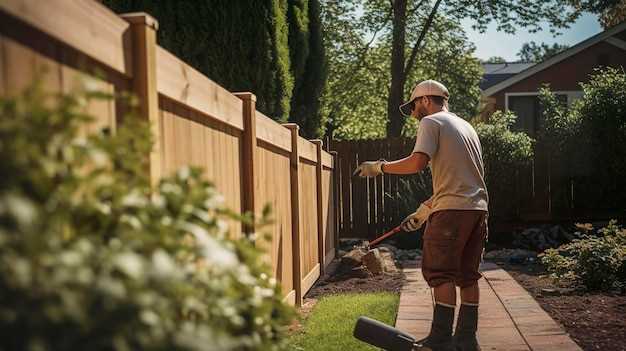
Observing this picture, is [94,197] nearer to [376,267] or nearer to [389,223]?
[376,267]

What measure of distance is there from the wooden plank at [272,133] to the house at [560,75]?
726 inches

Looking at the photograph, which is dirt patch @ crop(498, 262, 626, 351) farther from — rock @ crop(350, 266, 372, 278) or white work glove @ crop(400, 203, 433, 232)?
rock @ crop(350, 266, 372, 278)

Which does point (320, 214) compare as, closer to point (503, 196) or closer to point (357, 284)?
point (357, 284)

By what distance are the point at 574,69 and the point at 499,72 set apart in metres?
14.3

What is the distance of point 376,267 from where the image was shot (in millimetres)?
7496

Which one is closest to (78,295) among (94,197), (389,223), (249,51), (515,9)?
(94,197)

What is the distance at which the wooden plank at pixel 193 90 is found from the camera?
2.46m

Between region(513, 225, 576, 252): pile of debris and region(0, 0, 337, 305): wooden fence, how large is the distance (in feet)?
18.2

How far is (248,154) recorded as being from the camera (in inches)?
152

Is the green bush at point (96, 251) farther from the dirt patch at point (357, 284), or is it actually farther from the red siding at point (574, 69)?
the red siding at point (574, 69)

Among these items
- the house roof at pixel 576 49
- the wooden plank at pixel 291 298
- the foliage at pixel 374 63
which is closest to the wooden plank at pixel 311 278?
the wooden plank at pixel 291 298

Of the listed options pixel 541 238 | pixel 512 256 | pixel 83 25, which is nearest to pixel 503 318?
pixel 512 256

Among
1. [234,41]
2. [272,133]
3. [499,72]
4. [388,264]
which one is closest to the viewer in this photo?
[272,133]

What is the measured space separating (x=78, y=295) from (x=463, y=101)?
2374 cm
